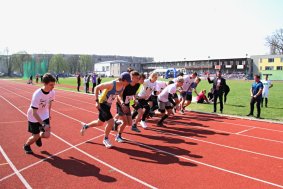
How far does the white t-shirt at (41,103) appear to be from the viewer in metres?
5.35

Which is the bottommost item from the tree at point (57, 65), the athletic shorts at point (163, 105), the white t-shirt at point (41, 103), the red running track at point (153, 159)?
the red running track at point (153, 159)

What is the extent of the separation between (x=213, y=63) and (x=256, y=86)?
76556 millimetres

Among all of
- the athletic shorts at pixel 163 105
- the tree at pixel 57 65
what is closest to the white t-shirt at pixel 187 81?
the athletic shorts at pixel 163 105

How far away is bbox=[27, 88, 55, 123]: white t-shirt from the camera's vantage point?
5.35 meters

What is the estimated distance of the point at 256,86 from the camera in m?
11.0

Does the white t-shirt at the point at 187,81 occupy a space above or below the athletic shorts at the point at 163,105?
above

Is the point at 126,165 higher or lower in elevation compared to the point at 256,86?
lower

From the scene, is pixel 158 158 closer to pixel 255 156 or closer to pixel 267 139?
pixel 255 156

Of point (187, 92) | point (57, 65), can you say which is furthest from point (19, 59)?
point (187, 92)

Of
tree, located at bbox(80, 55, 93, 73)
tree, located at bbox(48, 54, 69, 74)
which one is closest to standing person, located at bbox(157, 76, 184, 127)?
tree, located at bbox(48, 54, 69, 74)

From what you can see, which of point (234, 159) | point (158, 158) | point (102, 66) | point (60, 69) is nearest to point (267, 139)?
point (234, 159)

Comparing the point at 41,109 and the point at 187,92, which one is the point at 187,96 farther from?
the point at 41,109

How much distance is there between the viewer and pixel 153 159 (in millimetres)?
5711

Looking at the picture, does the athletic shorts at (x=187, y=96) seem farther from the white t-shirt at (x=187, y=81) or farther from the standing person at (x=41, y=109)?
the standing person at (x=41, y=109)
